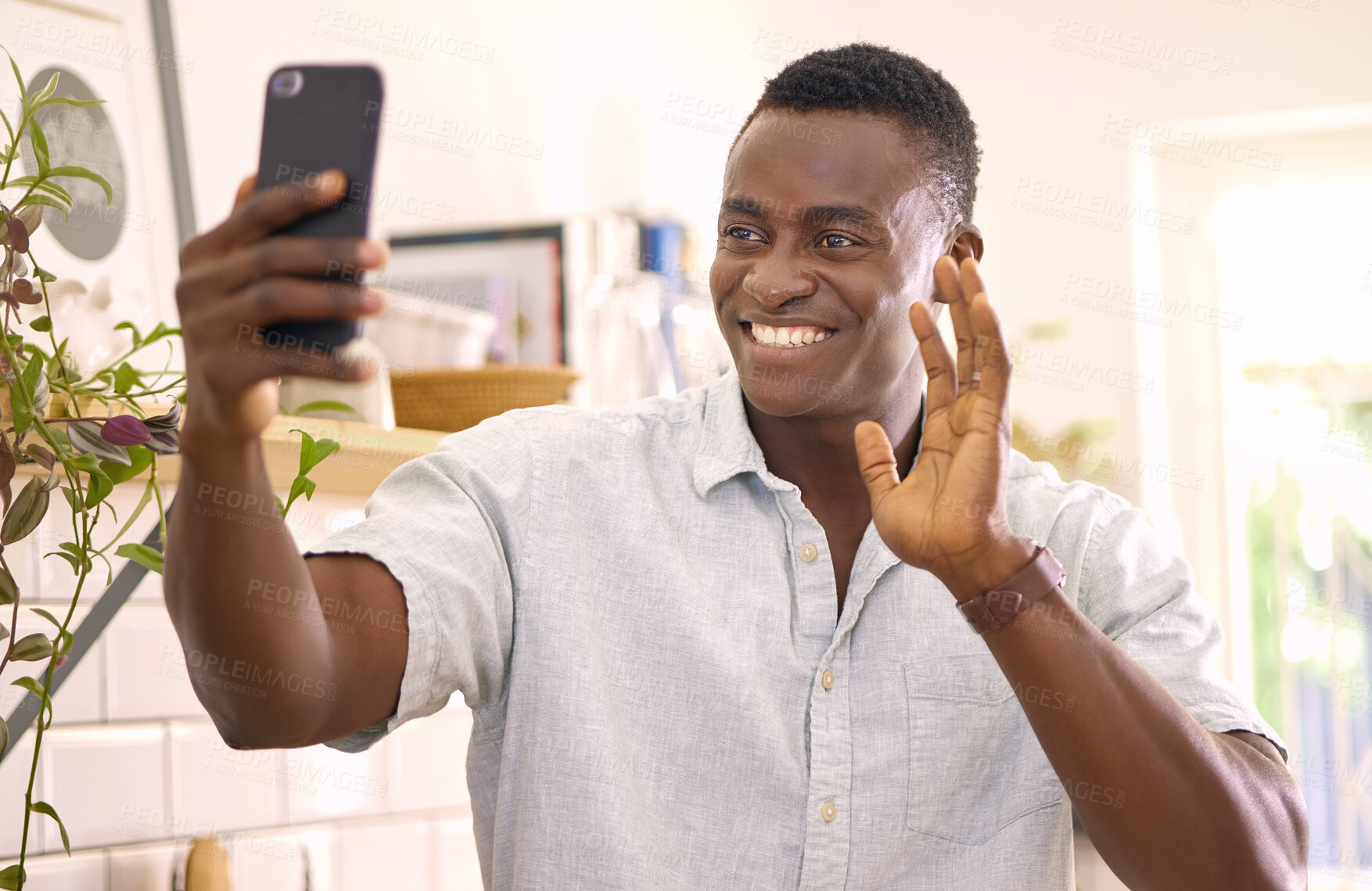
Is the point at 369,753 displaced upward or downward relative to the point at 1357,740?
upward

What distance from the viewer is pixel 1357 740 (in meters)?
2.77

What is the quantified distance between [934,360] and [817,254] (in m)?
0.22

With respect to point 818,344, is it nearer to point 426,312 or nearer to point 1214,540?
point 426,312

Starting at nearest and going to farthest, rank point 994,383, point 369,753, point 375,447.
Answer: point 994,383 → point 375,447 → point 369,753

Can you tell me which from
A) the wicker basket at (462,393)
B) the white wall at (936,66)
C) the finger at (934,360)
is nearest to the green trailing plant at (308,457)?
the finger at (934,360)

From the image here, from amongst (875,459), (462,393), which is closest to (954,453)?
(875,459)

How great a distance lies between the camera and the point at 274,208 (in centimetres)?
59

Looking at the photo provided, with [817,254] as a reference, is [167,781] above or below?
below

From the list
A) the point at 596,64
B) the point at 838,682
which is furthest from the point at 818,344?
the point at 596,64

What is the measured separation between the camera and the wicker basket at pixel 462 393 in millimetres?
1651

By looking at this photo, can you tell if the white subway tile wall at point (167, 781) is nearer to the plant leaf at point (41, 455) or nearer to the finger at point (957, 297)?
the plant leaf at point (41, 455)

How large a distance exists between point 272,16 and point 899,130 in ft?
2.99

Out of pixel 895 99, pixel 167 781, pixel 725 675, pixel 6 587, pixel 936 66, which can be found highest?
pixel 936 66

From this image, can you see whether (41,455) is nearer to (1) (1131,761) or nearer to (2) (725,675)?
(2) (725,675)
